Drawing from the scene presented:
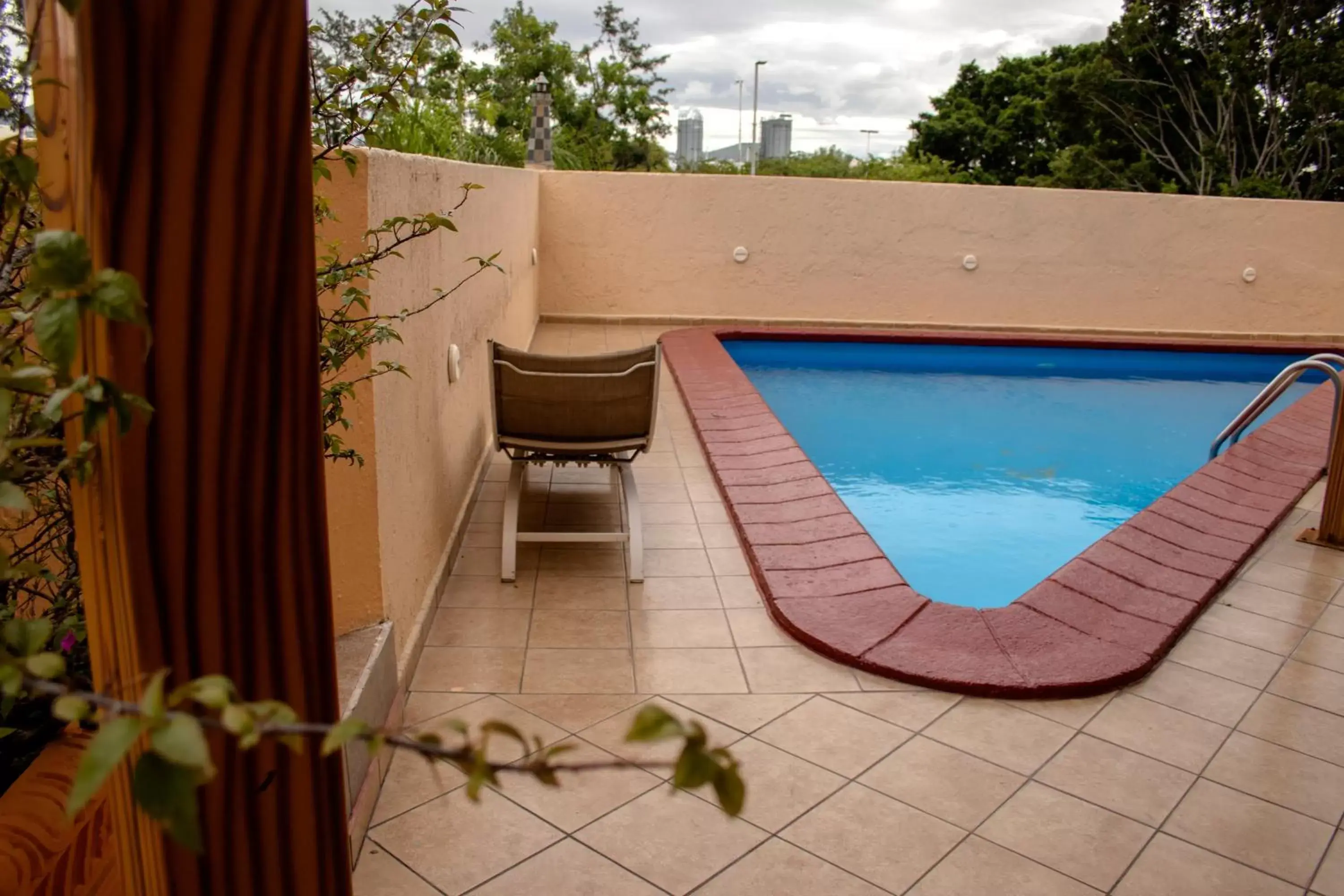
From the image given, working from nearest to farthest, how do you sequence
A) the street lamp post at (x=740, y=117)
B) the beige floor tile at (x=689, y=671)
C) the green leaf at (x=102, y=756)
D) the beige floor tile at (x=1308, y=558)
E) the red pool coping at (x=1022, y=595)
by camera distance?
1. the green leaf at (x=102, y=756)
2. the beige floor tile at (x=689, y=671)
3. the red pool coping at (x=1022, y=595)
4. the beige floor tile at (x=1308, y=558)
5. the street lamp post at (x=740, y=117)

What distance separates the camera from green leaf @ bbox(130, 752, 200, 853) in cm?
54

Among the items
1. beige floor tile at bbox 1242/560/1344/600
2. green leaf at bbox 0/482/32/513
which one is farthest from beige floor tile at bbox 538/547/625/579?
green leaf at bbox 0/482/32/513

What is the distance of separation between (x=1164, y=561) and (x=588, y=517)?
93.3 inches

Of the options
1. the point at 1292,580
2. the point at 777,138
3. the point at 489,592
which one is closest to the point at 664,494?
the point at 489,592

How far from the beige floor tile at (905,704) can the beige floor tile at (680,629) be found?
505mm

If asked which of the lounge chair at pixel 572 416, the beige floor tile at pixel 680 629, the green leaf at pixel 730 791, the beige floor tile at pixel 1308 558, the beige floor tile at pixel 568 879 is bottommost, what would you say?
the beige floor tile at pixel 568 879

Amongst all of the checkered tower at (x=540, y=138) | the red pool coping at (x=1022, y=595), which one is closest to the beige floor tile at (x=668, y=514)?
the red pool coping at (x=1022, y=595)

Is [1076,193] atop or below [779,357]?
atop

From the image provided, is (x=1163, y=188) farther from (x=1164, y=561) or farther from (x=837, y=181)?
(x=1164, y=561)

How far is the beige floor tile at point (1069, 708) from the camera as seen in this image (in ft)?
9.21

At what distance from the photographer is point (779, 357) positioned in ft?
30.9

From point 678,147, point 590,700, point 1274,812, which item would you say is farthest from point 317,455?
point 678,147

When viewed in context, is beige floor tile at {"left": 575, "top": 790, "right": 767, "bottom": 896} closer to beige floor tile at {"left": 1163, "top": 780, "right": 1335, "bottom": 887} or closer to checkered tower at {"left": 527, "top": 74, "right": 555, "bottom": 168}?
beige floor tile at {"left": 1163, "top": 780, "right": 1335, "bottom": 887}

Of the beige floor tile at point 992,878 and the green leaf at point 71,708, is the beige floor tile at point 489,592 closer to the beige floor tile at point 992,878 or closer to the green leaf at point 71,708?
the beige floor tile at point 992,878
